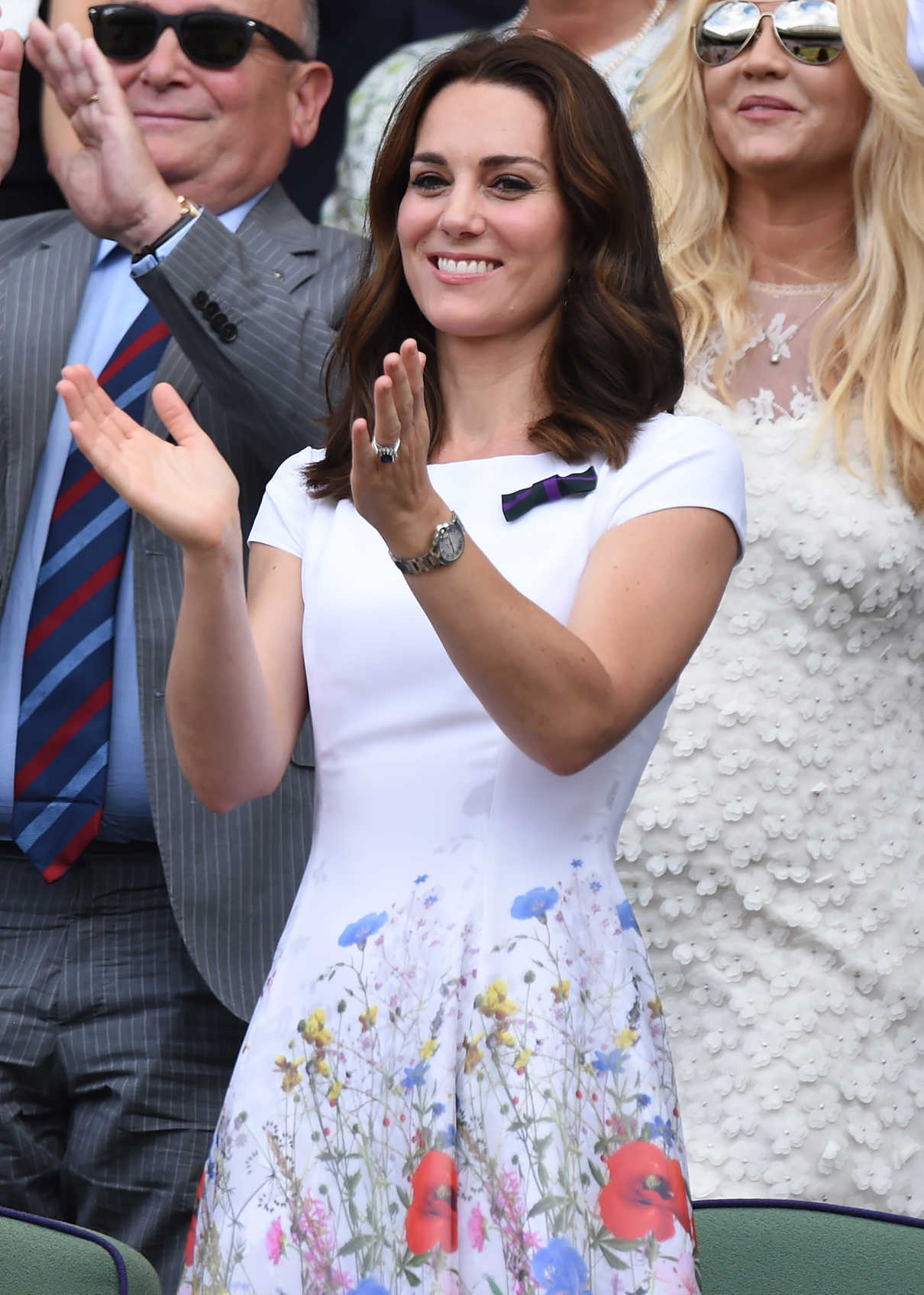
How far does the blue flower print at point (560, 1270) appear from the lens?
5.75ft

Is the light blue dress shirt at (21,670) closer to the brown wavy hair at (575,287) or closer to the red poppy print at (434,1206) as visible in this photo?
the brown wavy hair at (575,287)

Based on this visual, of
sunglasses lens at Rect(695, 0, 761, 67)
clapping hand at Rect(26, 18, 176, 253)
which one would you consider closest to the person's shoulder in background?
sunglasses lens at Rect(695, 0, 761, 67)

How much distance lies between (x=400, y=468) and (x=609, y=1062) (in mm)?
567

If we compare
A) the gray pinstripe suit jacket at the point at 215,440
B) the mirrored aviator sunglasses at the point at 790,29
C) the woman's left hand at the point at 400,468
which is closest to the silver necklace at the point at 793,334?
the mirrored aviator sunglasses at the point at 790,29

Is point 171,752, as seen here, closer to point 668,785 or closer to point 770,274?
point 668,785

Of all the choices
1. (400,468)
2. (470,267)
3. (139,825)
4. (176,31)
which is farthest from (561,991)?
(176,31)

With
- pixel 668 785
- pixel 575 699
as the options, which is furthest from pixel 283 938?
pixel 668 785

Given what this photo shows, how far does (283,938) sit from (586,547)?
0.48 metres

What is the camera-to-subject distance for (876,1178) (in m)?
2.73

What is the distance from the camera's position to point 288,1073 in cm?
191

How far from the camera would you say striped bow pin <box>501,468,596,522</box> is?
80.0 inches

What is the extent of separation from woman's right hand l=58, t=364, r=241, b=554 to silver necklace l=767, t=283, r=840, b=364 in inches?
49.0

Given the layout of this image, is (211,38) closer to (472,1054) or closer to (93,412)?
(93,412)

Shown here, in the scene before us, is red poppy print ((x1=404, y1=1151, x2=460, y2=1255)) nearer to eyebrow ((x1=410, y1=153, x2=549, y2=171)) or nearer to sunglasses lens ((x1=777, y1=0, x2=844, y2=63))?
eyebrow ((x1=410, y1=153, x2=549, y2=171))
